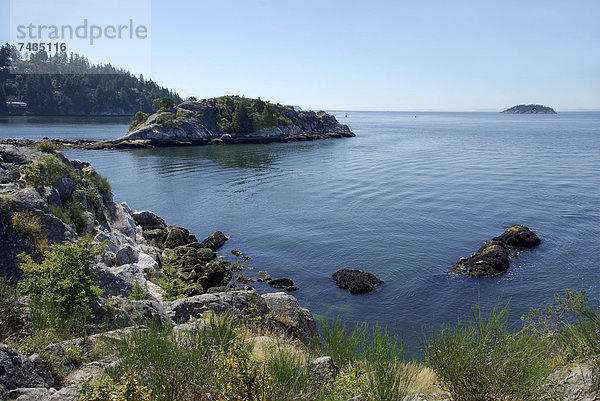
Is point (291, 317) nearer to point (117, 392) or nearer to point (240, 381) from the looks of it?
point (240, 381)

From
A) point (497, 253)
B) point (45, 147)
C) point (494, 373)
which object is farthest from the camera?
point (497, 253)

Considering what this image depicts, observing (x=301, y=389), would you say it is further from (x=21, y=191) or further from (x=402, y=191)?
(x=402, y=191)

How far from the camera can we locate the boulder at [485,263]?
2288 centimetres

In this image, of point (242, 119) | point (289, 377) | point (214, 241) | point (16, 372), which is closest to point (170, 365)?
point (289, 377)

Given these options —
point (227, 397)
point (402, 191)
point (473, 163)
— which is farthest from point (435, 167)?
point (227, 397)

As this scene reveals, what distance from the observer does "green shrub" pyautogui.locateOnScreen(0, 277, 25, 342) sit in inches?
301

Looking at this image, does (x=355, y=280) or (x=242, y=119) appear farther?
(x=242, y=119)

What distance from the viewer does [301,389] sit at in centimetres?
609

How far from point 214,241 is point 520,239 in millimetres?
22093

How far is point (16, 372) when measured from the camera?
5.88 m

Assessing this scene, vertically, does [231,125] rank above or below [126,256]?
above

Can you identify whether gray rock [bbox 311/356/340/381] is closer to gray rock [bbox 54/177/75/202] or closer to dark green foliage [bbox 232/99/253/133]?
gray rock [bbox 54/177/75/202]

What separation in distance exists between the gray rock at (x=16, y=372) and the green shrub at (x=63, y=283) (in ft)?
8.46

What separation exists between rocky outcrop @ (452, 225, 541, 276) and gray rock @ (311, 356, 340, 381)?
17867 millimetres
